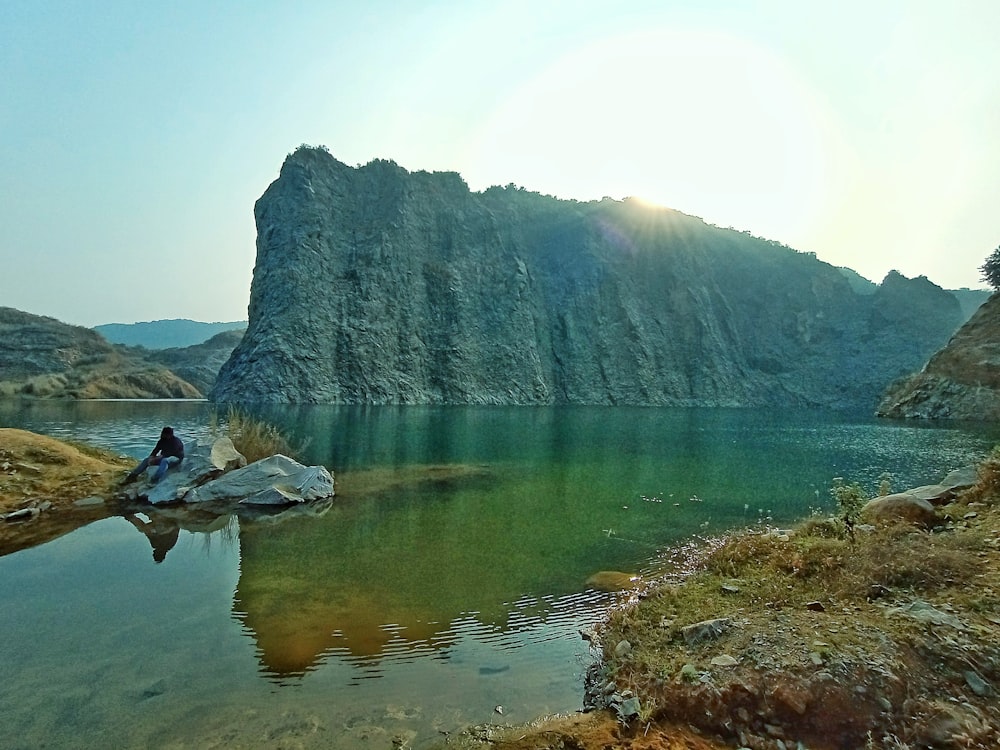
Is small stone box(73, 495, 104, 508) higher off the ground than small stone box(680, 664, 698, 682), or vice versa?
small stone box(680, 664, 698, 682)

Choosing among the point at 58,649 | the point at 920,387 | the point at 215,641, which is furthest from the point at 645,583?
the point at 920,387

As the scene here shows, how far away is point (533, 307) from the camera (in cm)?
10356

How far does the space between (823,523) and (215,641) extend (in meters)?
11.0

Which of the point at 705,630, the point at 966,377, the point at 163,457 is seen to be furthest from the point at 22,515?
the point at 966,377

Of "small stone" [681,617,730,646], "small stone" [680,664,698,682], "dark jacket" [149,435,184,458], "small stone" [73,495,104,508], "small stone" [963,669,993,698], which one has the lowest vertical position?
"small stone" [73,495,104,508]

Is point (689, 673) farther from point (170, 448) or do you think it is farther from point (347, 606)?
point (170, 448)

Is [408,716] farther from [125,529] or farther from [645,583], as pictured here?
[125,529]

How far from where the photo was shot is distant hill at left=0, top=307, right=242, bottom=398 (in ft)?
256

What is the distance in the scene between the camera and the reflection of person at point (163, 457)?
17781 mm

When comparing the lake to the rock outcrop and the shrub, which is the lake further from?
the shrub

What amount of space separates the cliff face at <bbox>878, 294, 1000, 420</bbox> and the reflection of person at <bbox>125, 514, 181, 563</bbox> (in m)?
70.5

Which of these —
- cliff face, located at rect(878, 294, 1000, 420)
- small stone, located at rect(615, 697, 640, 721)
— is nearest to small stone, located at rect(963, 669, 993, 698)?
small stone, located at rect(615, 697, 640, 721)

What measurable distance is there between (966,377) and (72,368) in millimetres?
120296

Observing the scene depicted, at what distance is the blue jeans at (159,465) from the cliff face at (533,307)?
55458mm
